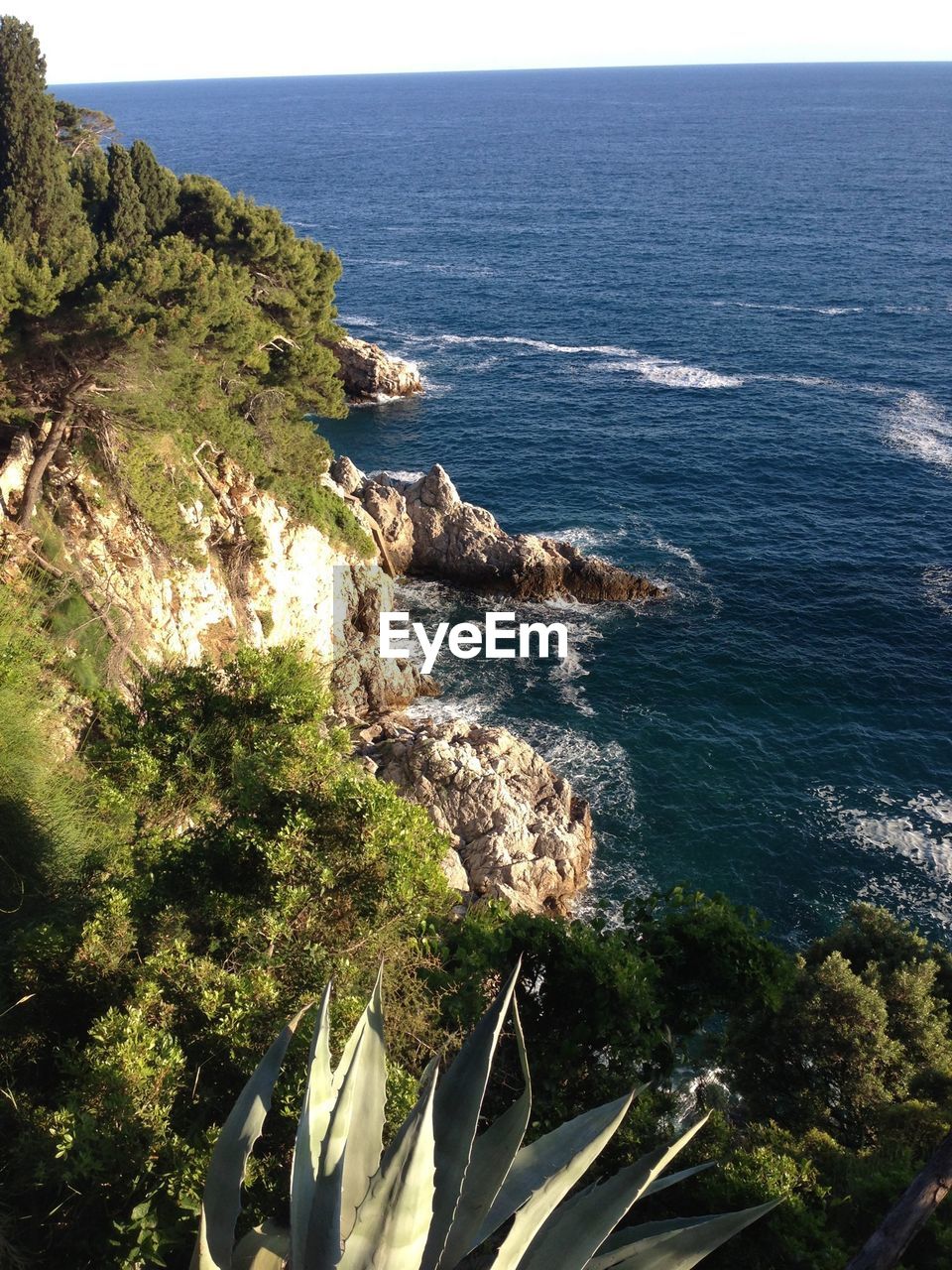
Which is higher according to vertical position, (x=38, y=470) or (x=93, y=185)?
(x=93, y=185)

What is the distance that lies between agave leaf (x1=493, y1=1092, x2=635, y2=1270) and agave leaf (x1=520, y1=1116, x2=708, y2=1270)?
10cm

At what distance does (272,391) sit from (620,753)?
1929cm

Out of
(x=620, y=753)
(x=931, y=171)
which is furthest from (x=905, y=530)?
(x=931, y=171)

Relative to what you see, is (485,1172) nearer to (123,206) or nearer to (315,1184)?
(315,1184)

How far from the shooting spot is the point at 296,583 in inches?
1405

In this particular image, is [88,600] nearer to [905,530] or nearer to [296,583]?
[296,583]

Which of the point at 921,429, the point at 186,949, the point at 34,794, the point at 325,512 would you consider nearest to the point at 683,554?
the point at 325,512

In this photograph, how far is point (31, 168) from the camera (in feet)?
80.1

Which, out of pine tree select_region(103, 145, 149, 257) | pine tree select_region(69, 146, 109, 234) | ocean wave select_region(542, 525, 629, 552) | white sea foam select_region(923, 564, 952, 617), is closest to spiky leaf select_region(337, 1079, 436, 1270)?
pine tree select_region(103, 145, 149, 257)

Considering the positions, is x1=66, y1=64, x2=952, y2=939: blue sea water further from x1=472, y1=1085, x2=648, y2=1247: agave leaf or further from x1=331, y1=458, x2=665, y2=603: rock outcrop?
x1=472, y1=1085, x2=648, y2=1247: agave leaf

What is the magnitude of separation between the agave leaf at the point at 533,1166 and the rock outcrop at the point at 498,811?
66.8ft

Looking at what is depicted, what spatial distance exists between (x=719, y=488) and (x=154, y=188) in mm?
35908

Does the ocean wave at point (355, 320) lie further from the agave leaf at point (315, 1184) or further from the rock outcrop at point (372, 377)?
the agave leaf at point (315, 1184)

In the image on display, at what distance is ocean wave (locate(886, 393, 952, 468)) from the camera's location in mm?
56875
